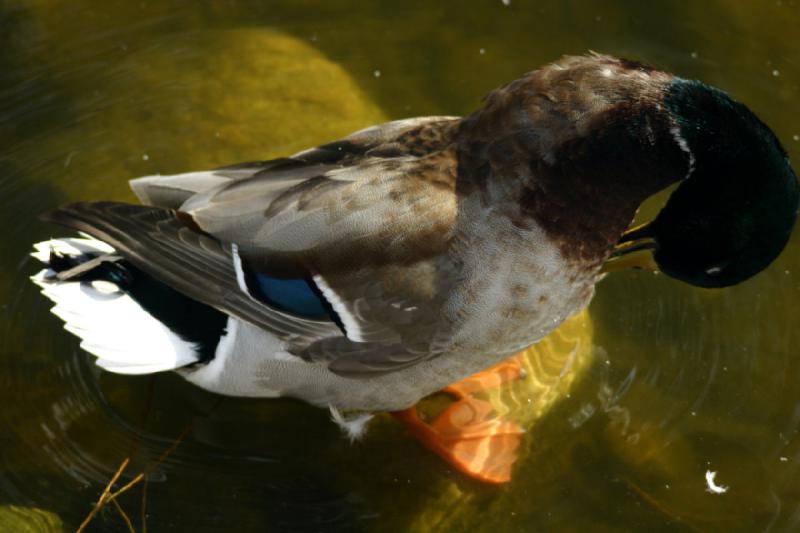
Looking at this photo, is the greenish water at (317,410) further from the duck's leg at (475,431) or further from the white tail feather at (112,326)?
the white tail feather at (112,326)

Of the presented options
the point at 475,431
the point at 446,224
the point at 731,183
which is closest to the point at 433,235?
the point at 446,224

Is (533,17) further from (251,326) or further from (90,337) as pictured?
(90,337)

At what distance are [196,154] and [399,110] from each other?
1.01 m

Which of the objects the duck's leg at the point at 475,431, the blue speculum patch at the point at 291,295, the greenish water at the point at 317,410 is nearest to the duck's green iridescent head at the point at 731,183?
the greenish water at the point at 317,410

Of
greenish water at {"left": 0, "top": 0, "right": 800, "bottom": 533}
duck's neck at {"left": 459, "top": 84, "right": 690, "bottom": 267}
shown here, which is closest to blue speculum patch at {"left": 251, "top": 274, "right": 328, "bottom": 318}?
duck's neck at {"left": 459, "top": 84, "right": 690, "bottom": 267}

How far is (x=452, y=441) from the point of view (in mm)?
3982

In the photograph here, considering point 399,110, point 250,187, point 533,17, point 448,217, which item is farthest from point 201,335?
point 533,17

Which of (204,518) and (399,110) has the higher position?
(399,110)

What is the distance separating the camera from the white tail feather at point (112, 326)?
3.49 metres

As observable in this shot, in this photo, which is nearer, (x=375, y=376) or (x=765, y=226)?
(x=765, y=226)

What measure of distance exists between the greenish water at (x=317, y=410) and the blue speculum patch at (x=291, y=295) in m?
0.74

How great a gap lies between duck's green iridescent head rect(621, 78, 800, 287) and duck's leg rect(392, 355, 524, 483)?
3.60 ft

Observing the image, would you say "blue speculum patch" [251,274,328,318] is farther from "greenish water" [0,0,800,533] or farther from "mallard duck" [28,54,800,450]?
"greenish water" [0,0,800,533]

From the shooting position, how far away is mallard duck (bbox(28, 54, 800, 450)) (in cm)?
324
